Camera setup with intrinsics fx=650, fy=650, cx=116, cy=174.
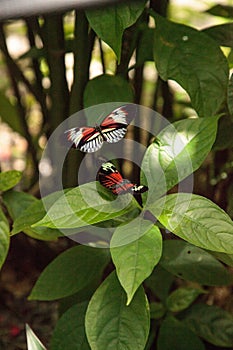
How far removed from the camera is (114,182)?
835mm

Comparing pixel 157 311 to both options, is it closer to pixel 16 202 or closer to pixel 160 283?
pixel 160 283

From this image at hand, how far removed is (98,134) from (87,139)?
17mm

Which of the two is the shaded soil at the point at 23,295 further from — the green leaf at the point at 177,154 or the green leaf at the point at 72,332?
the green leaf at the point at 177,154

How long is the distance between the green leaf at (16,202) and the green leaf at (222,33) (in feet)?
1.29

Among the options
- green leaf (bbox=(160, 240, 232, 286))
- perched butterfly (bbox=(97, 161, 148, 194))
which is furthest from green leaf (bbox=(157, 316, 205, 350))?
perched butterfly (bbox=(97, 161, 148, 194))

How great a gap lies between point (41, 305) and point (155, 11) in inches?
28.2

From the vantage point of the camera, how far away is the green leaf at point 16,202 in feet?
3.51

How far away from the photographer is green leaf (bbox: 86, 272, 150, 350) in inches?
33.2

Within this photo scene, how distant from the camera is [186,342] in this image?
3.65ft

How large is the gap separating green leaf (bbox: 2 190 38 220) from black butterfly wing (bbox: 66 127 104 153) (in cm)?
25

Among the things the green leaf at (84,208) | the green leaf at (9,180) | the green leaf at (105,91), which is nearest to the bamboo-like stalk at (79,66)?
the green leaf at (105,91)

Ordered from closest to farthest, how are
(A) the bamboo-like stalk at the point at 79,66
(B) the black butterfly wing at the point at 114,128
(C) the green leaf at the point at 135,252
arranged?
1. (C) the green leaf at the point at 135,252
2. (B) the black butterfly wing at the point at 114,128
3. (A) the bamboo-like stalk at the point at 79,66

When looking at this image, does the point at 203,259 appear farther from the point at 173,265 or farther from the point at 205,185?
the point at 205,185

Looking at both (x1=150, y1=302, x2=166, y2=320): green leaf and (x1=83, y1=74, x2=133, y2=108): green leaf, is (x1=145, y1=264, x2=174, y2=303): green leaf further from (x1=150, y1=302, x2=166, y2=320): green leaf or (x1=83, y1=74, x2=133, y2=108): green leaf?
(x1=83, y1=74, x2=133, y2=108): green leaf
